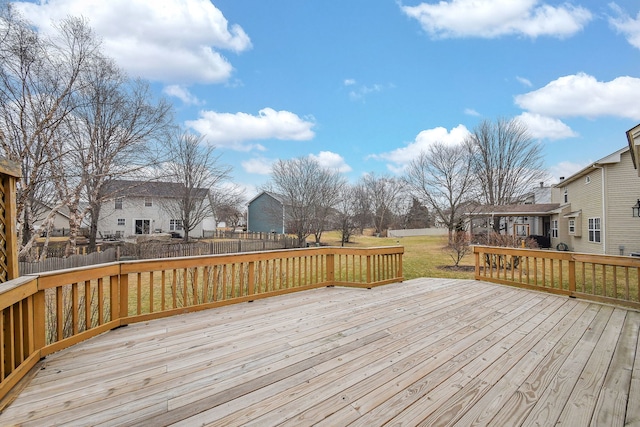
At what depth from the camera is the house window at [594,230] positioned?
40.1ft

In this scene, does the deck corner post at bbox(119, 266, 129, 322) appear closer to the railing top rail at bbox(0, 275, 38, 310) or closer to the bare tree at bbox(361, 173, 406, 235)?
the railing top rail at bbox(0, 275, 38, 310)

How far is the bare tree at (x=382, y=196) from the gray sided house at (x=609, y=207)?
844 inches

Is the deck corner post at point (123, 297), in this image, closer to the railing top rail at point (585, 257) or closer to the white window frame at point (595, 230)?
the railing top rail at point (585, 257)

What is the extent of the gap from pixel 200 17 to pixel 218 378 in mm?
8476

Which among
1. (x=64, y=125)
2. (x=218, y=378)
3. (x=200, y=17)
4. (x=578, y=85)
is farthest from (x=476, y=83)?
(x=64, y=125)

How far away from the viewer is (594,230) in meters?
12.5

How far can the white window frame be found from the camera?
39.5ft

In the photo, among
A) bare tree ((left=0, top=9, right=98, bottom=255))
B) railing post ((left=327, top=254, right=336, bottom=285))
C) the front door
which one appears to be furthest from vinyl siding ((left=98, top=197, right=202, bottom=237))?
railing post ((left=327, top=254, right=336, bottom=285))

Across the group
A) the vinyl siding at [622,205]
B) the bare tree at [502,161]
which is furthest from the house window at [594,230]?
the bare tree at [502,161]

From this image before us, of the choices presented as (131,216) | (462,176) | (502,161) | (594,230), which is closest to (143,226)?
(131,216)

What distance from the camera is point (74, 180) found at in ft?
34.1

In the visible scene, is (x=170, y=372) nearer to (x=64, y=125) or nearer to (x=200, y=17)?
(x=200, y=17)

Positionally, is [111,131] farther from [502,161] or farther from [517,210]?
[502,161]

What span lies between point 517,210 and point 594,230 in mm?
5425
